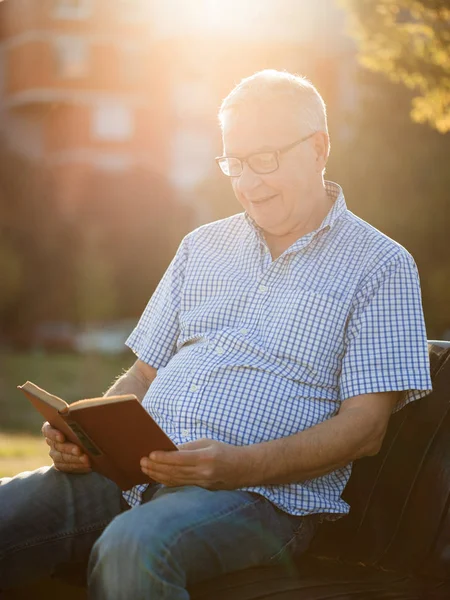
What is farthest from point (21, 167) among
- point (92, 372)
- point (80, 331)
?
point (92, 372)

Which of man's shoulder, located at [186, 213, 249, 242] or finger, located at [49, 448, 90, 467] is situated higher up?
man's shoulder, located at [186, 213, 249, 242]

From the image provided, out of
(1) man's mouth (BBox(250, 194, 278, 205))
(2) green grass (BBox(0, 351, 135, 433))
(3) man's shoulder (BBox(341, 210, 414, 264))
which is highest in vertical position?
(1) man's mouth (BBox(250, 194, 278, 205))

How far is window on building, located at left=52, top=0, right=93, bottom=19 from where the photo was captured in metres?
34.4

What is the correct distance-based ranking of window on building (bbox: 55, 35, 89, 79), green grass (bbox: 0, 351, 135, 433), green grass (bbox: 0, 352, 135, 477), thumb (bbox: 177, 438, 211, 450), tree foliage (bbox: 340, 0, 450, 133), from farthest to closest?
1. window on building (bbox: 55, 35, 89, 79)
2. green grass (bbox: 0, 351, 135, 433)
3. tree foliage (bbox: 340, 0, 450, 133)
4. green grass (bbox: 0, 352, 135, 477)
5. thumb (bbox: 177, 438, 211, 450)

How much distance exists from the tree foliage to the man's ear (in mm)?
5975

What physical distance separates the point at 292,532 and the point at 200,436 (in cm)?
40

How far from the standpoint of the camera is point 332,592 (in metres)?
2.51

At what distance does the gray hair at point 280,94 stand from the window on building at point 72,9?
3346cm

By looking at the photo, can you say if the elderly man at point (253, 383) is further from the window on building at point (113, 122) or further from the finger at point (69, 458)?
the window on building at point (113, 122)

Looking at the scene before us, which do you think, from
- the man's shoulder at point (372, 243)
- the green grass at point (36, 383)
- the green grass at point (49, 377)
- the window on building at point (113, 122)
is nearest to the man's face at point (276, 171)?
the man's shoulder at point (372, 243)

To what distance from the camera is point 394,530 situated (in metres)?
2.80

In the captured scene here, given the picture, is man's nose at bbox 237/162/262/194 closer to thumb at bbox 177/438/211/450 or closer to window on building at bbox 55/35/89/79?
thumb at bbox 177/438/211/450

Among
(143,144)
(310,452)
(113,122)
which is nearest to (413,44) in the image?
(310,452)

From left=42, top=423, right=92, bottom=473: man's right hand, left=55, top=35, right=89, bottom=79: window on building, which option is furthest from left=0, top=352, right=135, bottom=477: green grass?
left=55, top=35, right=89, bottom=79: window on building
